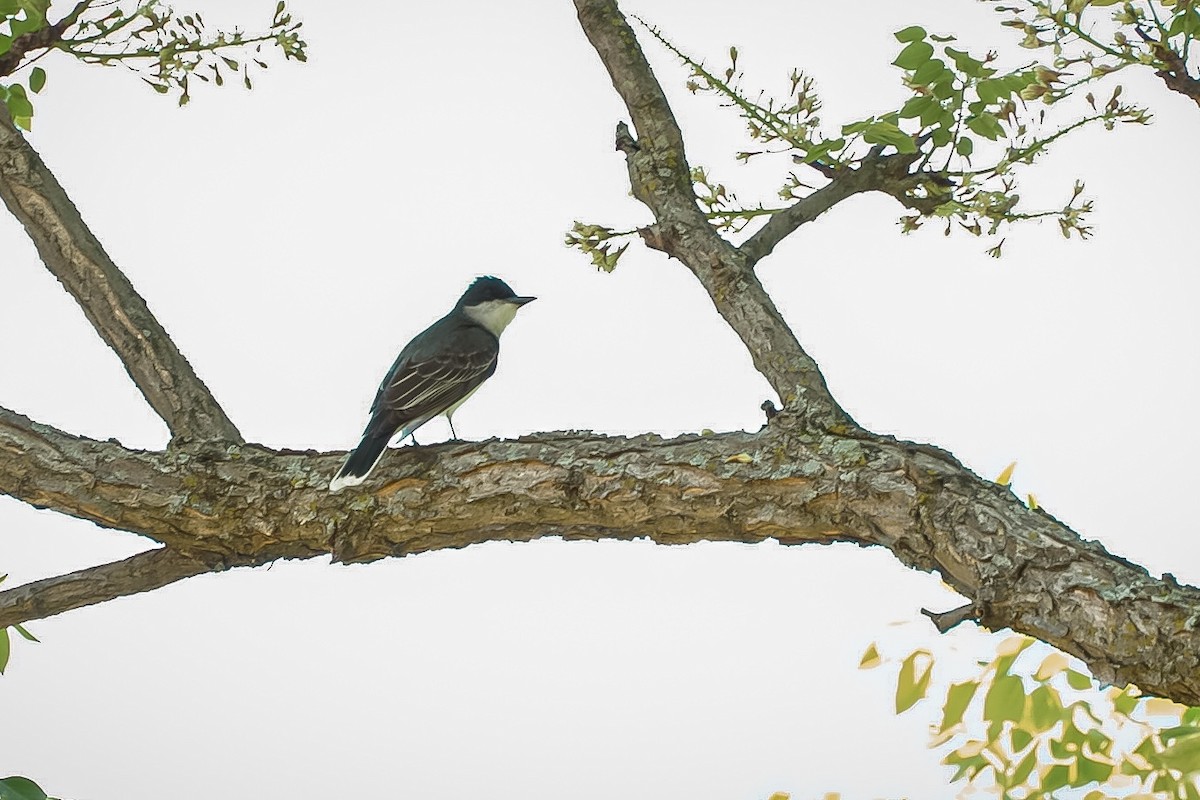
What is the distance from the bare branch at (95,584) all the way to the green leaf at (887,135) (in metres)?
1.67

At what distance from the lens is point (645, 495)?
2.61 m

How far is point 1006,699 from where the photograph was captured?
9.44 ft

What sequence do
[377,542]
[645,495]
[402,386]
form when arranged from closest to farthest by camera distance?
[645,495] → [377,542] → [402,386]

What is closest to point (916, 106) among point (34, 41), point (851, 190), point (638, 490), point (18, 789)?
point (851, 190)

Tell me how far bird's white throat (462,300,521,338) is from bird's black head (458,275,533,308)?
26 mm

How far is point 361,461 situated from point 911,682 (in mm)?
1293

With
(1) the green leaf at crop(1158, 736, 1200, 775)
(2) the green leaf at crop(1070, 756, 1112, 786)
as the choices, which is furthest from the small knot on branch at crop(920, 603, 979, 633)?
(2) the green leaf at crop(1070, 756, 1112, 786)

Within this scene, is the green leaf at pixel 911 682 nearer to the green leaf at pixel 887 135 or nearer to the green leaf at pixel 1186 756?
the green leaf at pixel 1186 756

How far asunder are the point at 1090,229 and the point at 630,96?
123 centimetres

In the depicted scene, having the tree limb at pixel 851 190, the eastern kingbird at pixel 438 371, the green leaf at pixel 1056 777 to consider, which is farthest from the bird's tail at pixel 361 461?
the green leaf at pixel 1056 777

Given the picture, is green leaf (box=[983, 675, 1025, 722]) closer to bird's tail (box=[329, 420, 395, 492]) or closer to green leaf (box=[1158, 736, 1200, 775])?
green leaf (box=[1158, 736, 1200, 775])

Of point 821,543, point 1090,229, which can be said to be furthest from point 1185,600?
point 1090,229

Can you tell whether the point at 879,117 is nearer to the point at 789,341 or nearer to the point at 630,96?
the point at 789,341

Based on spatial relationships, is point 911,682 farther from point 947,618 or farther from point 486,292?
Result: point 486,292
